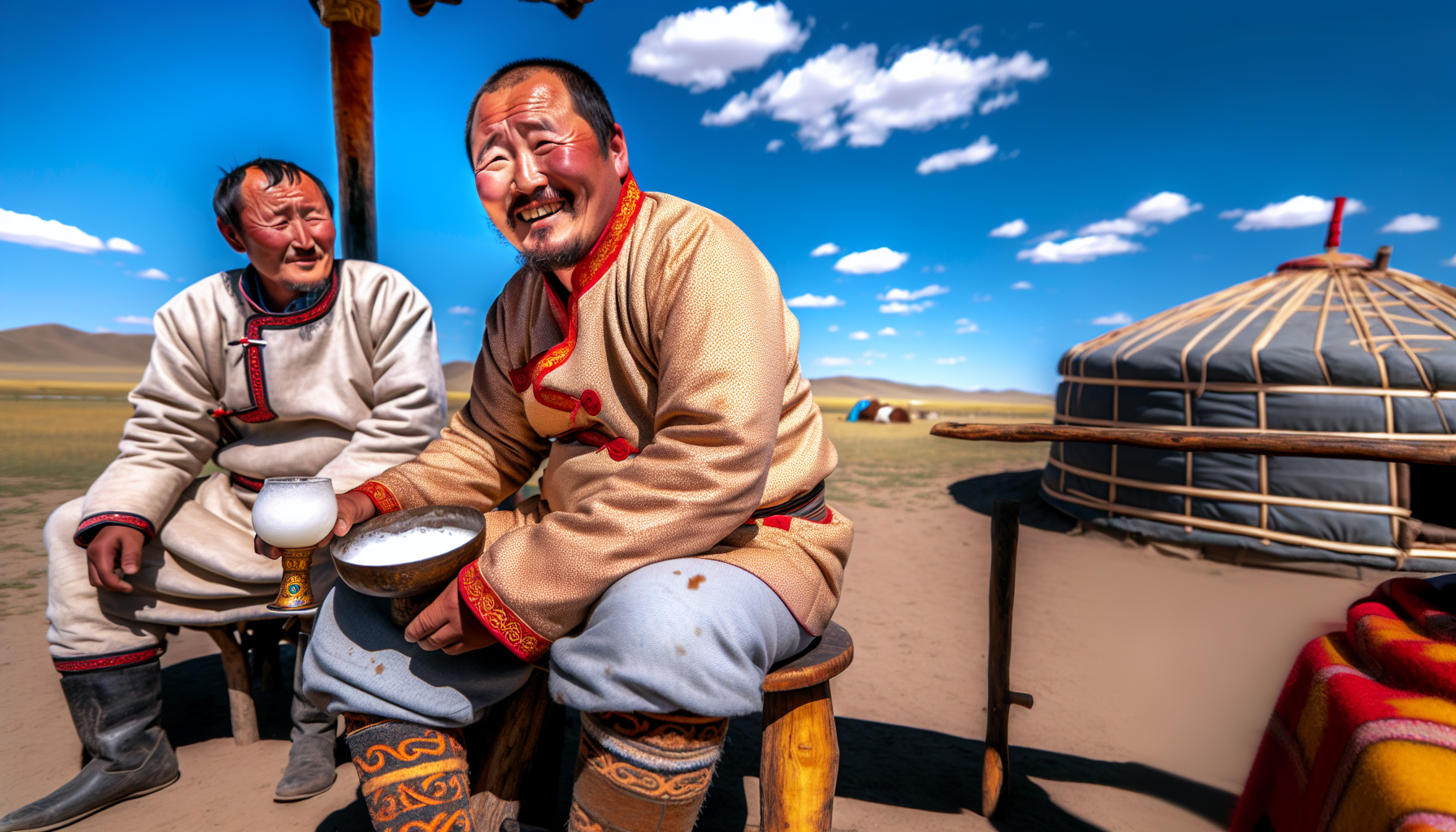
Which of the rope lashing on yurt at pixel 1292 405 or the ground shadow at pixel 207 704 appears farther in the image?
the rope lashing on yurt at pixel 1292 405

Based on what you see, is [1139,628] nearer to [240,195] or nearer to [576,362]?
[576,362]

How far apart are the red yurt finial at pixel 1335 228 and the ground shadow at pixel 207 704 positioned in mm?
9313

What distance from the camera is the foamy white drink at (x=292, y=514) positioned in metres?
1.50

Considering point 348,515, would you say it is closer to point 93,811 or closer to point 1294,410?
point 93,811

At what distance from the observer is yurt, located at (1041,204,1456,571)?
5.57 meters

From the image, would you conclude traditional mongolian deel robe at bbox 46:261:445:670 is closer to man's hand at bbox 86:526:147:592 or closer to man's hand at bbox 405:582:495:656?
man's hand at bbox 86:526:147:592

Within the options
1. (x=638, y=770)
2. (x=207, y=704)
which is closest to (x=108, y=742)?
(x=207, y=704)

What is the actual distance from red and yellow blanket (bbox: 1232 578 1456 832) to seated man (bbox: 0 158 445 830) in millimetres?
2408

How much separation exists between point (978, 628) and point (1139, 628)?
107 cm

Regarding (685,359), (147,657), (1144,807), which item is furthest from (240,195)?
(1144,807)

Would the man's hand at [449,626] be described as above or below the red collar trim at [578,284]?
below

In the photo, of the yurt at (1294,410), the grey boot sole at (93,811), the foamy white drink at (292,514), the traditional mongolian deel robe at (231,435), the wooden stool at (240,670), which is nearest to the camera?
the foamy white drink at (292,514)

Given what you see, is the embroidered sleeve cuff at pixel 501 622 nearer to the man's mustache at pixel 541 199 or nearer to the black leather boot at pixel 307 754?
the man's mustache at pixel 541 199

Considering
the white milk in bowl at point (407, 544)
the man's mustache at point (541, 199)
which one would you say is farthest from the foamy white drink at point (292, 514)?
the man's mustache at point (541, 199)
